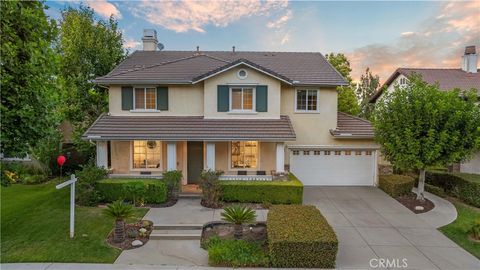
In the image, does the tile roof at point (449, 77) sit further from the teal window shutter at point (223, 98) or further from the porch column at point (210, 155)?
the porch column at point (210, 155)

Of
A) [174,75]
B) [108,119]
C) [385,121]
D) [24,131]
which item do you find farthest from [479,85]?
[24,131]

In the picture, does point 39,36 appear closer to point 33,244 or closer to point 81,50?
point 33,244

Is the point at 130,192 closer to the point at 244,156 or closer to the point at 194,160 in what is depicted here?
the point at 194,160

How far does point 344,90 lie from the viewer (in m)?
24.4

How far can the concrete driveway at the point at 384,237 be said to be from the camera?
730cm

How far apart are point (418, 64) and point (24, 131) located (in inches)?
1131

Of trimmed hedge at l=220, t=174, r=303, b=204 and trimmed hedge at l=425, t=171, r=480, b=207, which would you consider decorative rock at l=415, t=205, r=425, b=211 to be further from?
trimmed hedge at l=220, t=174, r=303, b=204

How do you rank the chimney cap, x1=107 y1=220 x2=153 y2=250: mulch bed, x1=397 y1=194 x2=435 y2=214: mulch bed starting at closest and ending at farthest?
x1=107 y1=220 x2=153 y2=250: mulch bed → x1=397 y1=194 x2=435 y2=214: mulch bed → the chimney cap

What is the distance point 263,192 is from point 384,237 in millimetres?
4872

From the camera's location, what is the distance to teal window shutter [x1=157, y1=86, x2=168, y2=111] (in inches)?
571

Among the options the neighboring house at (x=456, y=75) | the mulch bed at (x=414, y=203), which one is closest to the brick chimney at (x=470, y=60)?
the neighboring house at (x=456, y=75)

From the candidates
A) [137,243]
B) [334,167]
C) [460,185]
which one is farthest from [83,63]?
[460,185]

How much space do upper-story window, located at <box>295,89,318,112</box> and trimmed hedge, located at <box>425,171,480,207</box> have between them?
762 centimetres

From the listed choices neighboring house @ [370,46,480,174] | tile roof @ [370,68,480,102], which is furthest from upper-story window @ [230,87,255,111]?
tile roof @ [370,68,480,102]
